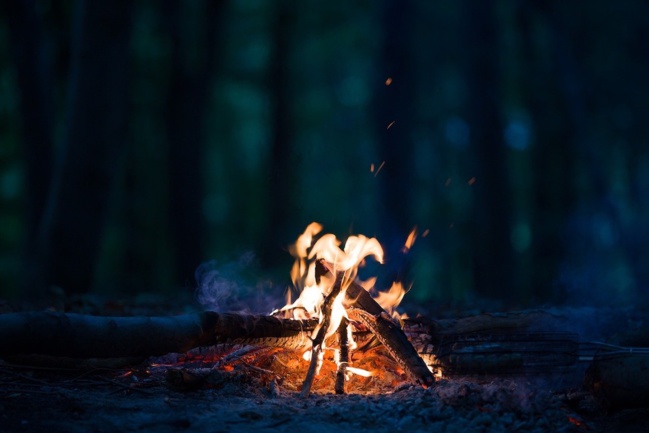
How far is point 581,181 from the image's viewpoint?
30359mm

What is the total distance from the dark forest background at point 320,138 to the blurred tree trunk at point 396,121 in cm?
6

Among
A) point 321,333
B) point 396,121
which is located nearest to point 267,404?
point 321,333

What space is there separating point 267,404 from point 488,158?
47.5 ft

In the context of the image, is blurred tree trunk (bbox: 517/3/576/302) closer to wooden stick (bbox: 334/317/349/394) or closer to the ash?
A: wooden stick (bbox: 334/317/349/394)

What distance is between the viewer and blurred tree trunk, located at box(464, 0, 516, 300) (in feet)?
56.5

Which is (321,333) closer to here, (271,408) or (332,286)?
(332,286)

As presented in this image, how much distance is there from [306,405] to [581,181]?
28621mm

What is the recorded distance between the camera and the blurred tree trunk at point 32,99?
57.8 ft

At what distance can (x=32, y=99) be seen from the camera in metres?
17.8

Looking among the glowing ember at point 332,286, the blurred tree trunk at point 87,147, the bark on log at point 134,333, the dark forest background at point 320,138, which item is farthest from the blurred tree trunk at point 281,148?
the bark on log at point 134,333

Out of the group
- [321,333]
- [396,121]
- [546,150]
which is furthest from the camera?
[546,150]

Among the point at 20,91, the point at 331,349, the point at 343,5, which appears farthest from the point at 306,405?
the point at 343,5

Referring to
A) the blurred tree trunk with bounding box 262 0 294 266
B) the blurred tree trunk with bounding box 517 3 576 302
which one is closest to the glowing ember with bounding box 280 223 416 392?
the blurred tree trunk with bounding box 262 0 294 266

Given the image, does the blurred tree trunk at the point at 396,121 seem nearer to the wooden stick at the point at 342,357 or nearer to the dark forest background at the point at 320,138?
the dark forest background at the point at 320,138
